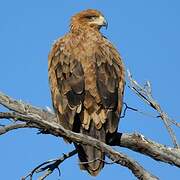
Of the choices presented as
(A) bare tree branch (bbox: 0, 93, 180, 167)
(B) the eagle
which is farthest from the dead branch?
(B) the eagle

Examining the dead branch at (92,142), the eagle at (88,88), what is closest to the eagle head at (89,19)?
the eagle at (88,88)

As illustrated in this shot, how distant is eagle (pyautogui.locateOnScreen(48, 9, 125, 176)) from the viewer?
664 cm

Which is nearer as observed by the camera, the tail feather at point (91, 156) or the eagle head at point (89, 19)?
the tail feather at point (91, 156)

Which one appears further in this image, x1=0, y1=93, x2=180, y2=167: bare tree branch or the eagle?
the eagle

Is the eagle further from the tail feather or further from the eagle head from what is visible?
the eagle head

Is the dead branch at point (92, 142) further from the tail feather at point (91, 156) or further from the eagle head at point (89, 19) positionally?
the eagle head at point (89, 19)

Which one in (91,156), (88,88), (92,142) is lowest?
(92,142)

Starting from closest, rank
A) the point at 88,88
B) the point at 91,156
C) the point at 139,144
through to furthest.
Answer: the point at 139,144, the point at 91,156, the point at 88,88

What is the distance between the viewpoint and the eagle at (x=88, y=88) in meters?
6.64

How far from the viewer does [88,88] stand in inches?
270

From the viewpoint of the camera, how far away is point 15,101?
657 cm

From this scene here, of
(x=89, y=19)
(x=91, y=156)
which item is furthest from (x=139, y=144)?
(x=89, y=19)

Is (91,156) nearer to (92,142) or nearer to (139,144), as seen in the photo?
(139,144)

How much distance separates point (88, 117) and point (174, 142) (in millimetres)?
1181
